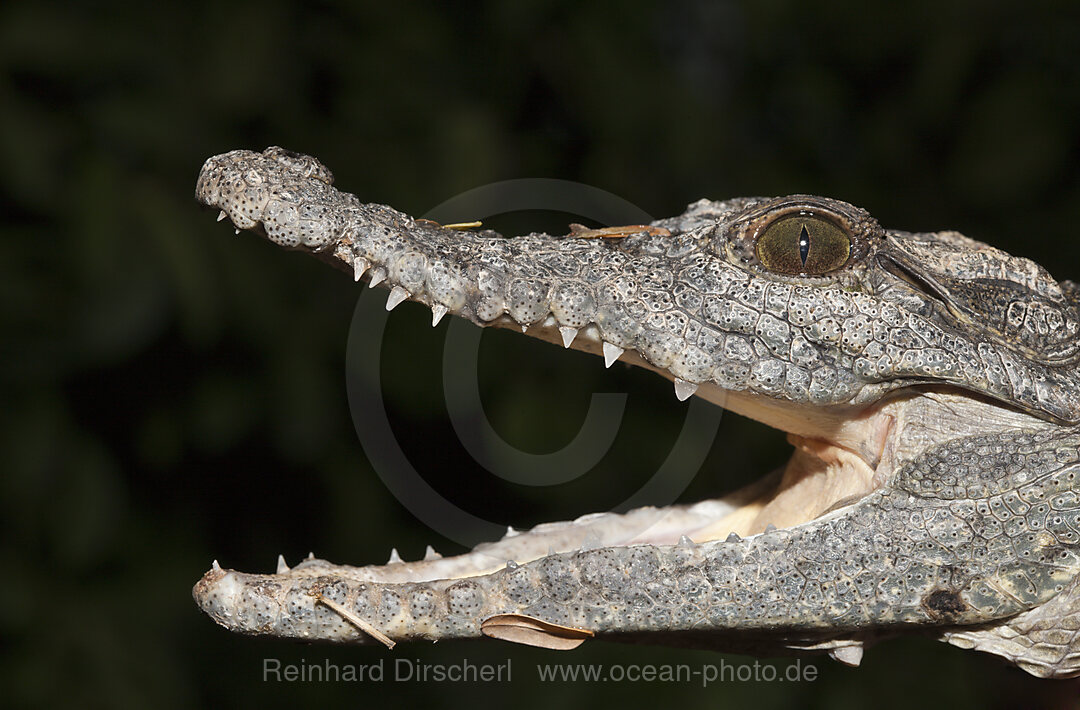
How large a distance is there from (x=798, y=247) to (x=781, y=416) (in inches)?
11.3

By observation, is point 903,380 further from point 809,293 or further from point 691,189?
point 691,189

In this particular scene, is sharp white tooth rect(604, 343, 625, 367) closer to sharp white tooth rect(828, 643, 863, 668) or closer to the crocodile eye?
the crocodile eye

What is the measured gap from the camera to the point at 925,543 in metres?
1.31

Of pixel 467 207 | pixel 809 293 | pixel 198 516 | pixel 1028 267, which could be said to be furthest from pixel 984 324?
pixel 198 516

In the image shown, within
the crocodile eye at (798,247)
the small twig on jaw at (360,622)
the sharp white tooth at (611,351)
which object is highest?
the crocodile eye at (798,247)

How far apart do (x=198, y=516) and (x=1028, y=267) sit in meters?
2.51

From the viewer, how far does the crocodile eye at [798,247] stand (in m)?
1.40

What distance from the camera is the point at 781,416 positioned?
149cm

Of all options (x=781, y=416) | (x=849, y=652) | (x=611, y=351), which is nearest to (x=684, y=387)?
(x=611, y=351)

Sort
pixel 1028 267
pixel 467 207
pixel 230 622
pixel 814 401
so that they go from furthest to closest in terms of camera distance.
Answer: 1. pixel 467 207
2. pixel 1028 267
3. pixel 814 401
4. pixel 230 622

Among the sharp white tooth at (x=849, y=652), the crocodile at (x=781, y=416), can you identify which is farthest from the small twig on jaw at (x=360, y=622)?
the sharp white tooth at (x=849, y=652)

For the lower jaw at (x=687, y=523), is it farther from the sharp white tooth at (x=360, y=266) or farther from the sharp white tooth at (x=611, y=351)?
the sharp white tooth at (x=360, y=266)

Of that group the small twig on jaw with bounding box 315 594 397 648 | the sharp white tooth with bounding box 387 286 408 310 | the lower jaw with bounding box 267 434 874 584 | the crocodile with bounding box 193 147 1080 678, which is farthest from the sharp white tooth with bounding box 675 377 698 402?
the small twig on jaw with bounding box 315 594 397 648

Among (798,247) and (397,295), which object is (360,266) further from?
(798,247)
